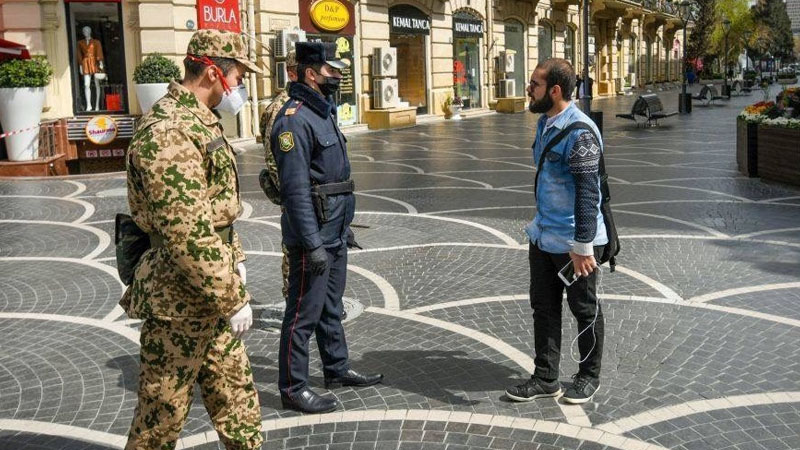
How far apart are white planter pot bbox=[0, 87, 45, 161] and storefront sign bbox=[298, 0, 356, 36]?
858cm

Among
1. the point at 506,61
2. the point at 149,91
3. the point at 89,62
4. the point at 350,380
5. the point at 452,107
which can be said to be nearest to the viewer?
the point at 350,380

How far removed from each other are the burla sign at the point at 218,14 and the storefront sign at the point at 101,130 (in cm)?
336

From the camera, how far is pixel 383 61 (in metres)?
25.3

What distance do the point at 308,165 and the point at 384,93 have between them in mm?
21302

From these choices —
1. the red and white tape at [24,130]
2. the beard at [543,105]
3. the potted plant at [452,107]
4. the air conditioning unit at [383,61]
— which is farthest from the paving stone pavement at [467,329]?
the potted plant at [452,107]

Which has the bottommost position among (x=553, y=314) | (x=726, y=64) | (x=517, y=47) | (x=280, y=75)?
(x=553, y=314)

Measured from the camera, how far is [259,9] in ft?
68.9

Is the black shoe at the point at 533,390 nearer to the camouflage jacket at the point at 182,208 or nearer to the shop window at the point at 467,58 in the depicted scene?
the camouflage jacket at the point at 182,208

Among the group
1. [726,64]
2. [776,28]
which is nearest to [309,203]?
[726,64]

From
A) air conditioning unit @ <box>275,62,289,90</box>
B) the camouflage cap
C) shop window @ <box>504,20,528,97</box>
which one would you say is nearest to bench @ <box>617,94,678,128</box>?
air conditioning unit @ <box>275,62,289,90</box>

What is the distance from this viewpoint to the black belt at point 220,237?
311 centimetres

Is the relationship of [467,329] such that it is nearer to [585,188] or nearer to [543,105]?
[585,188]

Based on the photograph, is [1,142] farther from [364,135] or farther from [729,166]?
[729,166]

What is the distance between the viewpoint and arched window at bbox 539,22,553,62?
1496 inches
